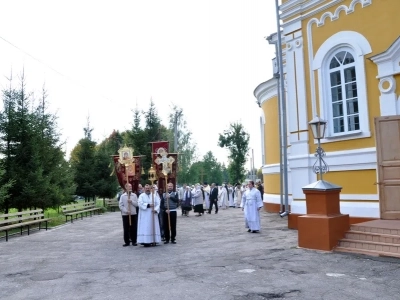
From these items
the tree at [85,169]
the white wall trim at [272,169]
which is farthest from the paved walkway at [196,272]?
the tree at [85,169]

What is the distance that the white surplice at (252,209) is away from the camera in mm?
13094

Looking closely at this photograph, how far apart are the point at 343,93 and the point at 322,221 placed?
474cm

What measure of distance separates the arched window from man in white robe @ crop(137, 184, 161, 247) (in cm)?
593

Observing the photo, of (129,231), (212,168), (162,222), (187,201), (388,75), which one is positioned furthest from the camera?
(212,168)

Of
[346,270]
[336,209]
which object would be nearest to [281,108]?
[336,209]

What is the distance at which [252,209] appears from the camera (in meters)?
13.3

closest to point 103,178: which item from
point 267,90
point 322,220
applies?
point 267,90

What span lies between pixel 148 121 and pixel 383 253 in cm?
2509

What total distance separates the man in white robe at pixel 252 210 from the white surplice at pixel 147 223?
3278 mm

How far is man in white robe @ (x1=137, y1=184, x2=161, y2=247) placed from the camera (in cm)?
1117

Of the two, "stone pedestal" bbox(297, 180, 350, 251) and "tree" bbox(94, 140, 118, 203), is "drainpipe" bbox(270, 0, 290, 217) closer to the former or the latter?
"stone pedestal" bbox(297, 180, 350, 251)

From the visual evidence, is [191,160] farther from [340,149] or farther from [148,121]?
[340,149]

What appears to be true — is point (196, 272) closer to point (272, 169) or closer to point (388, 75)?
point (388, 75)

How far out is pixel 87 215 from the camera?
77.7ft
